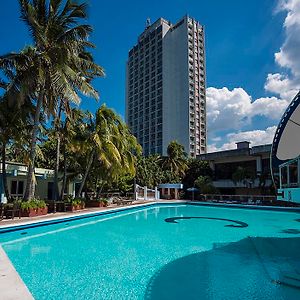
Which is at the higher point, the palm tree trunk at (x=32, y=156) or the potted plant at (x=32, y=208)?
the palm tree trunk at (x=32, y=156)

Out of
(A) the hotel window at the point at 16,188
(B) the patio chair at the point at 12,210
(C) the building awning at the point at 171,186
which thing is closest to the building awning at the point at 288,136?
(B) the patio chair at the point at 12,210

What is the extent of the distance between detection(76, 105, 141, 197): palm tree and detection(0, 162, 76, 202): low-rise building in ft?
11.7

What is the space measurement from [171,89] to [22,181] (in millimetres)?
66690

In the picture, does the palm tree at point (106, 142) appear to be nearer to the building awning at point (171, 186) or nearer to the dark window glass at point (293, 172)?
the building awning at point (171, 186)

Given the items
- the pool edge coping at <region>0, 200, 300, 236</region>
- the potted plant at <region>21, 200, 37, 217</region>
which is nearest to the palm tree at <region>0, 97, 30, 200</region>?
the potted plant at <region>21, 200, 37, 217</region>

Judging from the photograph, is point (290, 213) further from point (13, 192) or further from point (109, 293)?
point (13, 192)

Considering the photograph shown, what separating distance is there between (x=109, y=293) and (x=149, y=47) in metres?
92.5

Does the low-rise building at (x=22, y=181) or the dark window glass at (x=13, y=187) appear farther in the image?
the dark window glass at (x=13, y=187)

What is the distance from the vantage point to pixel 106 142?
64.5 feet

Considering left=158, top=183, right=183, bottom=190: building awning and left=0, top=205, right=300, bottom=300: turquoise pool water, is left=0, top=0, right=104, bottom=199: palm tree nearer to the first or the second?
left=0, top=205, right=300, bottom=300: turquoise pool water

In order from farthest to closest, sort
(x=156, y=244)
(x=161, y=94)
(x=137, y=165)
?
1. (x=161, y=94)
2. (x=137, y=165)
3. (x=156, y=244)

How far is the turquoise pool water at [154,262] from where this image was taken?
19.1 feet

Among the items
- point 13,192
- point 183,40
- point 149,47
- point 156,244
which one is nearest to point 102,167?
point 13,192

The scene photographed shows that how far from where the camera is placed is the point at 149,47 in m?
90.9
